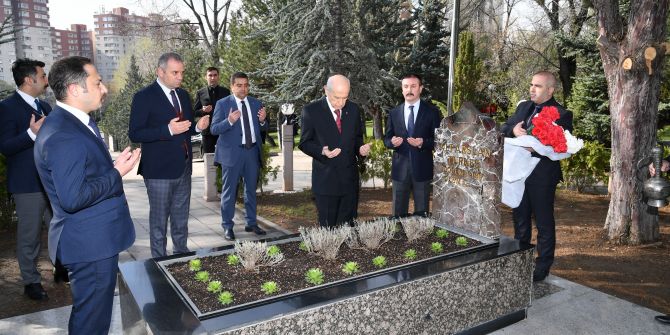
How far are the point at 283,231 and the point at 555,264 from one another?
3.80m

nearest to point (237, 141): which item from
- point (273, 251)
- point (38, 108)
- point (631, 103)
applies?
point (38, 108)

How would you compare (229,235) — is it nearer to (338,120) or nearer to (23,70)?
(338,120)

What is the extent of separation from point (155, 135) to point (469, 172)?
3.22 m

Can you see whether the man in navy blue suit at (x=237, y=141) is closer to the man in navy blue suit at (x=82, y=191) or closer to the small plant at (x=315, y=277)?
the man in navy blue suit at (x=82, y=191)

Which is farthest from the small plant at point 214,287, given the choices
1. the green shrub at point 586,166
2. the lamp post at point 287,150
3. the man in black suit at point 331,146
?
the green shrub at point 586,166

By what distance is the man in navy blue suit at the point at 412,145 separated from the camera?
17.8ft

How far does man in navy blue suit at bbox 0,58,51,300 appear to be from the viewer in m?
4.30

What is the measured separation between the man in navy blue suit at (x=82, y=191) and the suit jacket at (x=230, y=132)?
3321mm

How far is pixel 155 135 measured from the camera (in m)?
4.67

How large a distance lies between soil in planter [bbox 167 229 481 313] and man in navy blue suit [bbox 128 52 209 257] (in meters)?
1.61

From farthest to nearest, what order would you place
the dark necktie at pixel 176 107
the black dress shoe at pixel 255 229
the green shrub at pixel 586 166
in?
the green shrub at pixel 586 166 → the black dress shoe at pixel 255 229 → the dark necktie at pixel 176 107

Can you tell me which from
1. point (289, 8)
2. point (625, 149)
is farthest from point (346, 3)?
point (625, 149)

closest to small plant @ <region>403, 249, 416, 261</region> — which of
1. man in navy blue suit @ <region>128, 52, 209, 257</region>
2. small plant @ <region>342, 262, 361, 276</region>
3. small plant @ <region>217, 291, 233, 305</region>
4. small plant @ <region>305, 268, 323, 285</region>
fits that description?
small plant @ <region>342, 262, 361, 276</region>

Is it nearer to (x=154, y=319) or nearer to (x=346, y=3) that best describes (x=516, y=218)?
(x=154, y=319)
